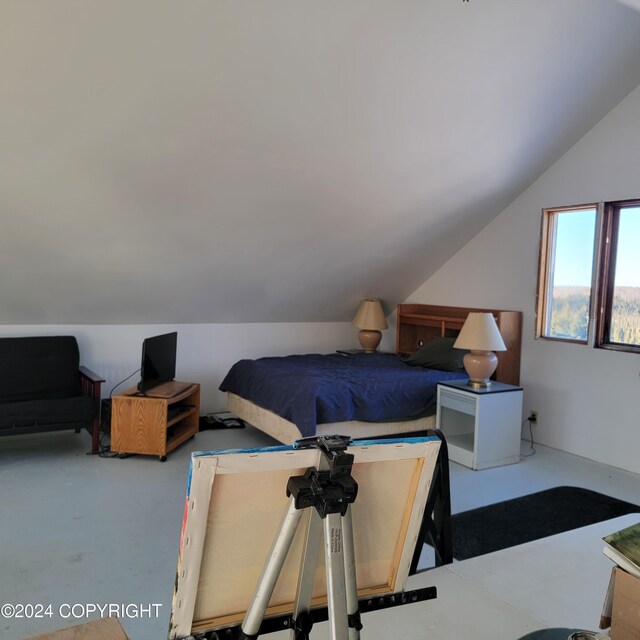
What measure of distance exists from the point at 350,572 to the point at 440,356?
408 cm

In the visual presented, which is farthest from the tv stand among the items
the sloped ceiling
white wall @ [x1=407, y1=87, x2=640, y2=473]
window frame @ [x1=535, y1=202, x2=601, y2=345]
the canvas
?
the canvas

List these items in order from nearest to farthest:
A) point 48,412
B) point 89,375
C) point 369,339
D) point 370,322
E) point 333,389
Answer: point 48,412
point 333,389
point 89,375
point 370,322
point 369,339

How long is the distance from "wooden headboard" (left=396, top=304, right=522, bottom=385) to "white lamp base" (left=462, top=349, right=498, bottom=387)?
0.54 m

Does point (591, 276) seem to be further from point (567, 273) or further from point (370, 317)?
point (370, 317)

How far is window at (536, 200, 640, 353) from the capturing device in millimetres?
4055

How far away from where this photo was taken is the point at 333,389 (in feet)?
12.9

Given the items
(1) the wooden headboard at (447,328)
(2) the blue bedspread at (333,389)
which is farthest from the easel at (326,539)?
(1) the wooden headboard at (447,328)

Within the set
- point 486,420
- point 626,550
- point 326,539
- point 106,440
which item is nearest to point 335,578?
point 326,539

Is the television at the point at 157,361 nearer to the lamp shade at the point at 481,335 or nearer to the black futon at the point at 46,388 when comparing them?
the black futon at the point at 46,388

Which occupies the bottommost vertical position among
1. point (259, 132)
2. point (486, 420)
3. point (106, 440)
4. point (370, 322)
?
point (106, 440)

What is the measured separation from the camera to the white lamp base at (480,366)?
13.5 feet

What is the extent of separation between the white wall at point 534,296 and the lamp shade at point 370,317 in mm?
843

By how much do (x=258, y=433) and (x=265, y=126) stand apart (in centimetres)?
255

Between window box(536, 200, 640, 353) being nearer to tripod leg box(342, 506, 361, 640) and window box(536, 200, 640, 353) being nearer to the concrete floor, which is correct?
the concrete floor
